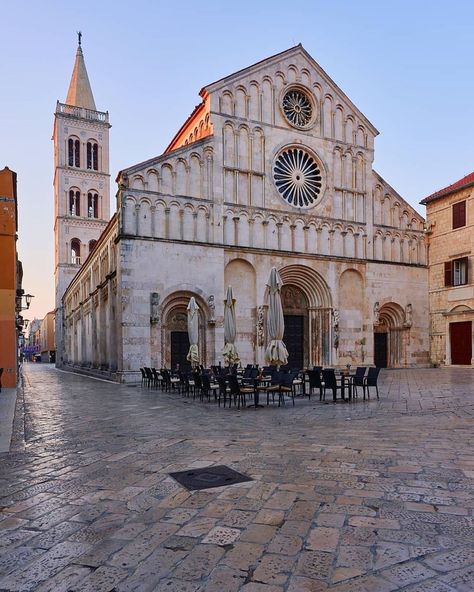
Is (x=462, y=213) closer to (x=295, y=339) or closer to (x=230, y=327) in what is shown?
(x=295, y=339)

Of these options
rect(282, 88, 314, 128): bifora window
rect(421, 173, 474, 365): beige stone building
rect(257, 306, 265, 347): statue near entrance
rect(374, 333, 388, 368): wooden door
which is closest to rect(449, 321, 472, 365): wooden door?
rect(421, 173, 474, 365): beige stone building

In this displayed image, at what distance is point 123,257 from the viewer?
68.9 feet

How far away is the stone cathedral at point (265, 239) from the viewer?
856 inches

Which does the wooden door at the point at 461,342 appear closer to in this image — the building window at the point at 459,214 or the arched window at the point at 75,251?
the building window at the point at 459,214

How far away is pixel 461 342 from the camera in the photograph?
2717 centimetres

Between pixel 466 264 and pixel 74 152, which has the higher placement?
pixel 74 152

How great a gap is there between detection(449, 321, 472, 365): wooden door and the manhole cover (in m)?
24.8

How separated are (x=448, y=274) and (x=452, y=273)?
0.74 ft

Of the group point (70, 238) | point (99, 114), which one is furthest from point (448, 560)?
point (99, 114)

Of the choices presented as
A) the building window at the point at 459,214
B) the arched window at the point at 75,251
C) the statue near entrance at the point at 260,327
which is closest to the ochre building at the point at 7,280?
the statue near entrance at the point at 260,327

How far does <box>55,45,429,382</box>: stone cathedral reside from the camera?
21.8 meters

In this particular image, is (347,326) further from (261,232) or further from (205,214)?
(205,214)

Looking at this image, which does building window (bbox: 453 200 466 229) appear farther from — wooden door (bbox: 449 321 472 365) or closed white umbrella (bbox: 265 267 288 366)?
closed white umbrella (bbox: 265 267 288 366)

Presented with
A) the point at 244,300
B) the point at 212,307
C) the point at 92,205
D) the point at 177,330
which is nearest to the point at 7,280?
the point at 177,330
